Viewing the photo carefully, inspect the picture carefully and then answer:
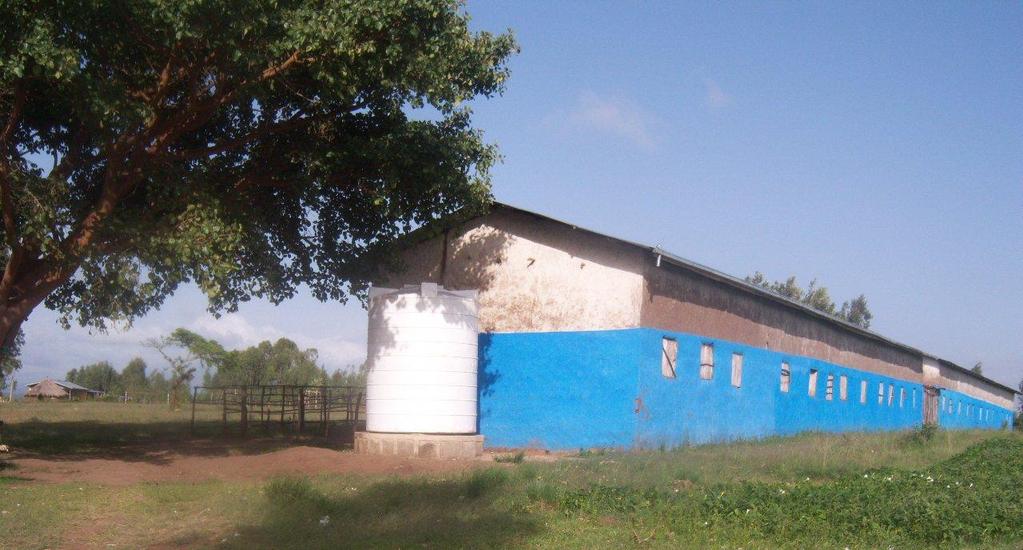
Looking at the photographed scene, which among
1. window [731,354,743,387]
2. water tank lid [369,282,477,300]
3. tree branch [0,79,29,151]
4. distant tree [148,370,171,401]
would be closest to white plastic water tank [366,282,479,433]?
water tank lid [369,282,477,300]

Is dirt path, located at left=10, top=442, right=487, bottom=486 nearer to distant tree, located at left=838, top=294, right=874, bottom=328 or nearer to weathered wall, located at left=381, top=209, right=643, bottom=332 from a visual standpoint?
weathered wall, located at left=381, top=209, right=643, bottom=332

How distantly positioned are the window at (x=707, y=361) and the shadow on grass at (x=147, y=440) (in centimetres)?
879

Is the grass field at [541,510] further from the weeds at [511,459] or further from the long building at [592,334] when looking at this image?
the long building at [592,334]

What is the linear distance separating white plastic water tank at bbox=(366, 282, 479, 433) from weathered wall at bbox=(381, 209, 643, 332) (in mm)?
2314

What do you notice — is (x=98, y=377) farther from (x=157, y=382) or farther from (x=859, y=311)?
(x=859, y=311)

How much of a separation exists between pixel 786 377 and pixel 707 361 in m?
6.51

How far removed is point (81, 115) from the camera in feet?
47.3

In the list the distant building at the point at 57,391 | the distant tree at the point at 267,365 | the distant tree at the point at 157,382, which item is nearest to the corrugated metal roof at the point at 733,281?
the distant tree at the point at 267,365

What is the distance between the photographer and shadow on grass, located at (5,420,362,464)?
60.3 feet

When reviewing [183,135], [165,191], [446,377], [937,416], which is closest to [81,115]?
[165,191]

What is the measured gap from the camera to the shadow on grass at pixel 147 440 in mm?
18391

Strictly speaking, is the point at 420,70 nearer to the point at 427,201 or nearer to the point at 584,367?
the point at 427,201

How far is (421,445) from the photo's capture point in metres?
18.0

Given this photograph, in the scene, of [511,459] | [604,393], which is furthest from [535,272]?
[511,459]
